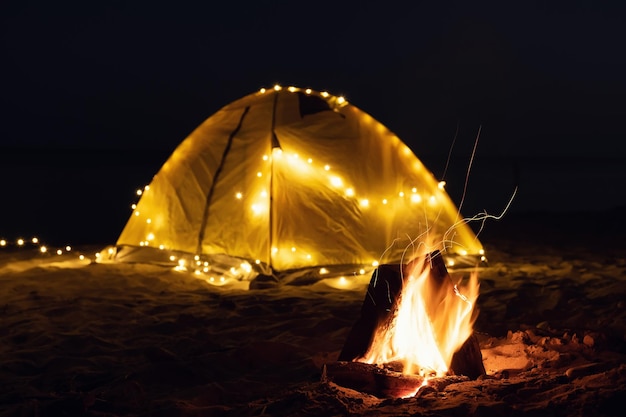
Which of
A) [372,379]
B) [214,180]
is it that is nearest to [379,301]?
[372,379]

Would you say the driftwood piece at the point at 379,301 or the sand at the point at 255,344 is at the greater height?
the driftwood piece at the point at 379,301

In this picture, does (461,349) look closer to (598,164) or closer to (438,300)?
(438,300)

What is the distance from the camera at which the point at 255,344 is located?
13.6 feet

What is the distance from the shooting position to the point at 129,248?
25.3 ft

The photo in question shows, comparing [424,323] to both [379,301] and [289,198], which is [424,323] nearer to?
[379,301]

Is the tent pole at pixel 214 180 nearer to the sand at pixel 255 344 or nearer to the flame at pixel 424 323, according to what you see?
the sand at pixel 255 344

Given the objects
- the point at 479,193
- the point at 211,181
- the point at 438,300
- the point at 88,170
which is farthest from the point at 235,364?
the point at 88,170

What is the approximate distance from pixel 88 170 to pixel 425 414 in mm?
23874

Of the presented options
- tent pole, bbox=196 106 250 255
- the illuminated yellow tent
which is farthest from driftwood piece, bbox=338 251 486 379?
tent pole, bbox=196 106 250 255

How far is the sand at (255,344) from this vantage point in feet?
9.86

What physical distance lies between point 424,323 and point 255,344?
3.82 ft

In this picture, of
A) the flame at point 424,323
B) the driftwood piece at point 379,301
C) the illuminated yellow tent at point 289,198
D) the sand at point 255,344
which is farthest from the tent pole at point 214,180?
the flame at point 424,323

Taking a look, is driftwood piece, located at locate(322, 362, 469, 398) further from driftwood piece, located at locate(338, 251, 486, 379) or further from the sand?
driftwood piece, located at locate(338, 251, 486, 379)

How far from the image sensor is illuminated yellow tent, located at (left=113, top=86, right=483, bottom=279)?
22.5 ft
